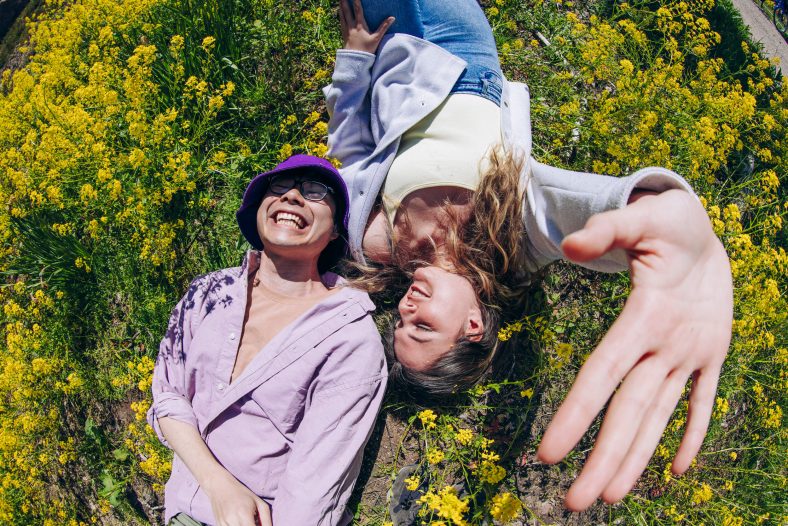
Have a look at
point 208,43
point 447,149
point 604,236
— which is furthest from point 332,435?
point 208,43

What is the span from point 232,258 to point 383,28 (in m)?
1.80

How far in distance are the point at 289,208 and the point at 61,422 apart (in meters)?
2.36

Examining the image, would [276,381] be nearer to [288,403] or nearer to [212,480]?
[288,403]

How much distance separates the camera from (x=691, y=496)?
341 cm

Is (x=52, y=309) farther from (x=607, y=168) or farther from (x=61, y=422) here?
(x=607, y=168)

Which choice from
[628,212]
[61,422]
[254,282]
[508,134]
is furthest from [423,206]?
[61,422]

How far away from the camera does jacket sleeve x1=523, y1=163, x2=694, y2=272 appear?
1658mm

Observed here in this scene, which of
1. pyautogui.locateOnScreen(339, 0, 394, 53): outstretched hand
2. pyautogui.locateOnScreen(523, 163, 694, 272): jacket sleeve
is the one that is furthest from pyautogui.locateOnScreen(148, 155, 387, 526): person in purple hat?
pyautogui.locateOnScreen(523, 163, 694, 272): jacket sleeve

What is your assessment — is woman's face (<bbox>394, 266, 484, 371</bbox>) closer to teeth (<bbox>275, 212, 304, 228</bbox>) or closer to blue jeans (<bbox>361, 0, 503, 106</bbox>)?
teeth (<bbox>275, 212, 304, 228</bbox>)

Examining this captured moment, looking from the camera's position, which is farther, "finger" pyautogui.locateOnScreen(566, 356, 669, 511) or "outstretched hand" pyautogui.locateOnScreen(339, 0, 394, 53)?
"outstretched hand" pyautogui.locateOnScreen(339, 0, 394, 53)

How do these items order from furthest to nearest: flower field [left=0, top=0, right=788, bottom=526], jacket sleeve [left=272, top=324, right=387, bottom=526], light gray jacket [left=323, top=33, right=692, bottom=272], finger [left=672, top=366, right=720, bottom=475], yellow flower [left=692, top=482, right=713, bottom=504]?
flower field [left=0, top=0, right=788, bottom=526], yellow flower [left=692, top=482, right=713, bottom=504], light gray jacket [left=323, top=33, right=692, bottom=272], jacket sleeve [left=272, top=324, right=387, bottom=526], finger [left=672, top=366, right=720, bottom=475]

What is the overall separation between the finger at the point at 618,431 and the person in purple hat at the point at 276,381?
1557mm

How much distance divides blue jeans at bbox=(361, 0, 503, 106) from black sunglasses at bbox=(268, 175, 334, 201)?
3.09 ft

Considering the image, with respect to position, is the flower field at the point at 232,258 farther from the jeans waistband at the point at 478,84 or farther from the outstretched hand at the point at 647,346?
the outstretched hand at the point at 647,346
